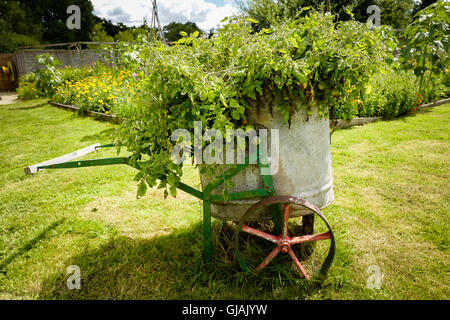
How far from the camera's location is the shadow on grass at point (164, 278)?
1.80m

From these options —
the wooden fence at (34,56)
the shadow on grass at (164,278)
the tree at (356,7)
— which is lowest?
the shadow on grass at (164,278)

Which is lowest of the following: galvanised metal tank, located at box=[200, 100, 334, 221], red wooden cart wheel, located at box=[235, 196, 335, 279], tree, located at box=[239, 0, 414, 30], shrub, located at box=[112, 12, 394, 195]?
red wooden cart wheel, located at box=[235, 196, 335, 279]

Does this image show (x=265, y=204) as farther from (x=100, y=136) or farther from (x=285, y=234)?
(x=100, y=136)

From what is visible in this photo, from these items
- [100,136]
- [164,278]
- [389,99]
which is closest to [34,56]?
[100,136]

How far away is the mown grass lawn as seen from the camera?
72.3 inches

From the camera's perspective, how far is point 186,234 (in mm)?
2424

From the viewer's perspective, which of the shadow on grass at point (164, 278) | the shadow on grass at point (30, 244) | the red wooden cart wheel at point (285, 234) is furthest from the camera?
the shadow on grass at point (30, 244)

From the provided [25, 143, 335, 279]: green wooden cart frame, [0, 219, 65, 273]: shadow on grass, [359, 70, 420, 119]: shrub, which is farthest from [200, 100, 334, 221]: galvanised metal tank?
[359, 70, 420, 119]: shrub

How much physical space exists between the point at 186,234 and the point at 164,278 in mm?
512

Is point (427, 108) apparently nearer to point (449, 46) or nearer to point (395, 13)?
point (449, 46)

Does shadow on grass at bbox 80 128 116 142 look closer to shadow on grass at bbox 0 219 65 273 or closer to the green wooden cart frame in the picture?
shadow on grass at bbox 0 219 65 273

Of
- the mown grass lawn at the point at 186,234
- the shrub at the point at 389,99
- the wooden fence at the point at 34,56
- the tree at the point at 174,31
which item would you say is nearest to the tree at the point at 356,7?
the tree at the point at 174,31

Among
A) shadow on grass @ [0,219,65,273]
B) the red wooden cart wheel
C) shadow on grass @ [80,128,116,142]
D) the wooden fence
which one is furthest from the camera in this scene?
the wooden fence

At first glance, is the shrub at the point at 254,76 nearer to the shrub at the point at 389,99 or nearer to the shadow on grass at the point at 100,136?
the shadow on grass at the point at 100,136
